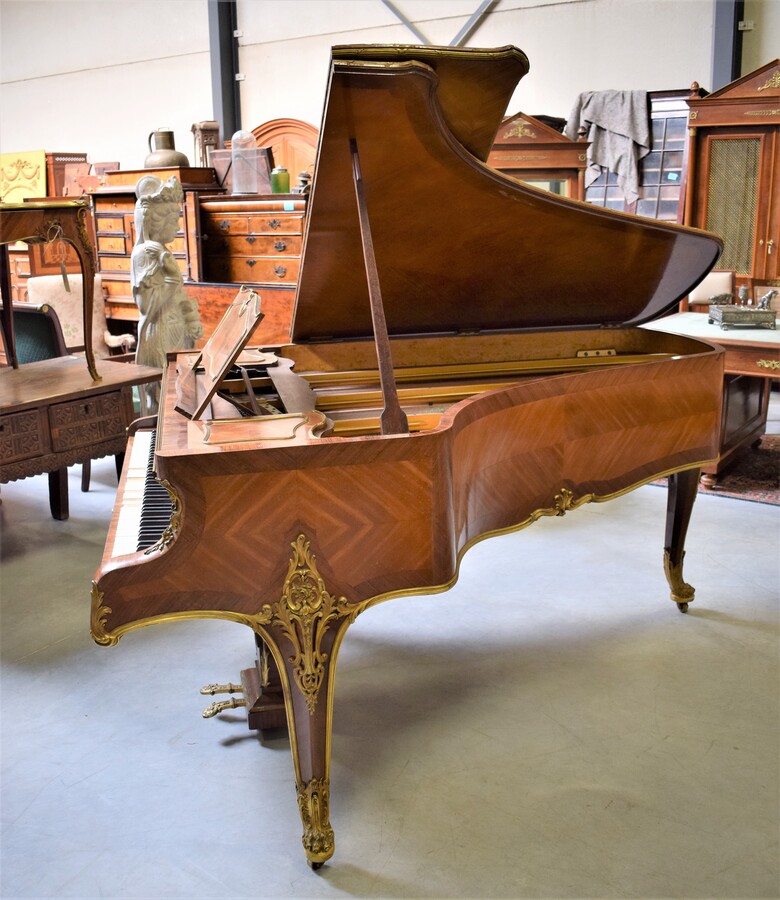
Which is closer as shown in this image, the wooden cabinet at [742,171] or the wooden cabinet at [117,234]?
the wooden cabinet at [117,234]

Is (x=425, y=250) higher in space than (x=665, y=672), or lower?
higher

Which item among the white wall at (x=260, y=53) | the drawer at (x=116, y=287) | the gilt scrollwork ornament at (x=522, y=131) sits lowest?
the drawer at (x=116, y=287)

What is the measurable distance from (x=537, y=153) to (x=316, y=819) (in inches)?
244

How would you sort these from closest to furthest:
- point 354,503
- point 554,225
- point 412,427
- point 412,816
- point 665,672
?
1. point 354,503
2. point 412,816
3. point 412,427
4. point 554,225
5. point 665,672

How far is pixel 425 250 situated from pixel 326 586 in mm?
1279

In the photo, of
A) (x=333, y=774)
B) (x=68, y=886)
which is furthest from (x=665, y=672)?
(x=68, y=886)

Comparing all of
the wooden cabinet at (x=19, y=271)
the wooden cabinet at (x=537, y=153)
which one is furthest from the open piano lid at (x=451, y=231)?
the wooden cabinet at (x=19, y=271)

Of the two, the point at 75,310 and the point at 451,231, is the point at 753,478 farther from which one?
the point at 75,310

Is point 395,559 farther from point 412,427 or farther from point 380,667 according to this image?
point 380,667

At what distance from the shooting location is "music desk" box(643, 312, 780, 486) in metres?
4.25

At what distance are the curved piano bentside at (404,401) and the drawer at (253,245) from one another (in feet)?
8.78

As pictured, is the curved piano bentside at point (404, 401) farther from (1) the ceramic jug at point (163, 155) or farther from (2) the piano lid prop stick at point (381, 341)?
(1) the ceramic jug at point (163, 155)

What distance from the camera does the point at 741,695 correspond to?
2.66 m

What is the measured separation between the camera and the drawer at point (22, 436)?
3424 millimetres
